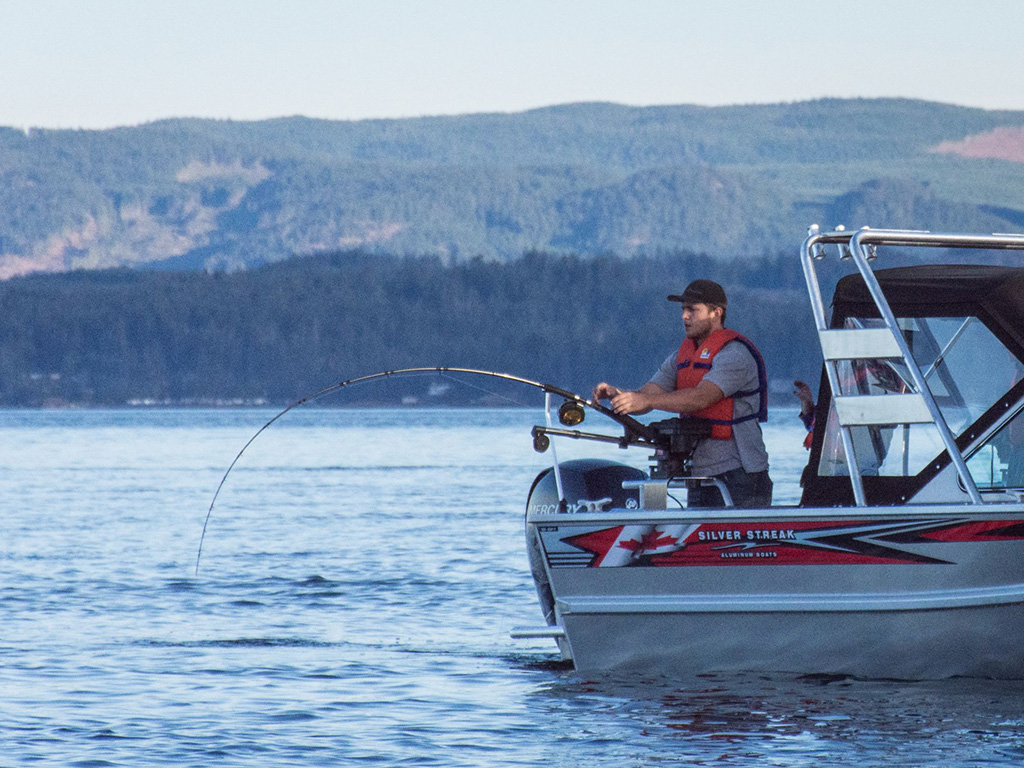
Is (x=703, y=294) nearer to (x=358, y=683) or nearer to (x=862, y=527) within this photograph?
(x=862, y=527)

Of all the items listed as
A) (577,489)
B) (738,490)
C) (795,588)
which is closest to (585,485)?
(577,489)

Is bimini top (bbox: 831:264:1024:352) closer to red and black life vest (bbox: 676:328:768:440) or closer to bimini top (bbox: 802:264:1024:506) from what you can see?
bimini top (bbox: 802:264:1024:506)

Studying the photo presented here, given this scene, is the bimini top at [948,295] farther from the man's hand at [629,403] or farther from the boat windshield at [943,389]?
the man's hand at [629,403]

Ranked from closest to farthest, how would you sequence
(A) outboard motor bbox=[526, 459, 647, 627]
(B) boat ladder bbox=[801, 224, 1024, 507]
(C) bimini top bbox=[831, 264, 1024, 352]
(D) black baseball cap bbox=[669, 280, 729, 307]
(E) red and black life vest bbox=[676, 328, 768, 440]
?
1. (B) boat ladder bbox=[801, 224, 1024, 507]
2. (C) bimini top bbox=[831, 264, 1024, 352]
3. (E) red and black life vest bbox=[676, 328, 768, 440]
4. (D) black baseball cap bbox=[669, 280, 729, 307]
5. (A) outboard motor bbox=[526, 459, 647, 627]

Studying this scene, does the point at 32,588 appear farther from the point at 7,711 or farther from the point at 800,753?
the point at 800,753

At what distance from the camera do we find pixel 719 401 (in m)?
9.64

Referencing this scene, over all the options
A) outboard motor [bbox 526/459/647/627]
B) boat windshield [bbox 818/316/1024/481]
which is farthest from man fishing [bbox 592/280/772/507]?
outboard motor [bbox 526/459/647/627]

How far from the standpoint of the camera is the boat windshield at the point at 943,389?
9.45 m

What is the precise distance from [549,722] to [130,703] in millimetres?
2589

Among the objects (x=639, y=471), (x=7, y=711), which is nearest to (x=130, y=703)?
(x=7, y=711)

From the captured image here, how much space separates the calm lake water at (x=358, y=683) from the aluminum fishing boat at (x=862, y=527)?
0.31 metres

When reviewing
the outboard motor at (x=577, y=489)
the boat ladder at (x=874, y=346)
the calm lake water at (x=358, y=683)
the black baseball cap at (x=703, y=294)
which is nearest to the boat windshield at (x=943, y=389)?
the boat ladder at (x=874, y=346)

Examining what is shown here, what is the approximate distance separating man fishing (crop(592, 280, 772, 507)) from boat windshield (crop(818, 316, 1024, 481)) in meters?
0.46

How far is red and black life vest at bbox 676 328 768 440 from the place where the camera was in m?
9.68
